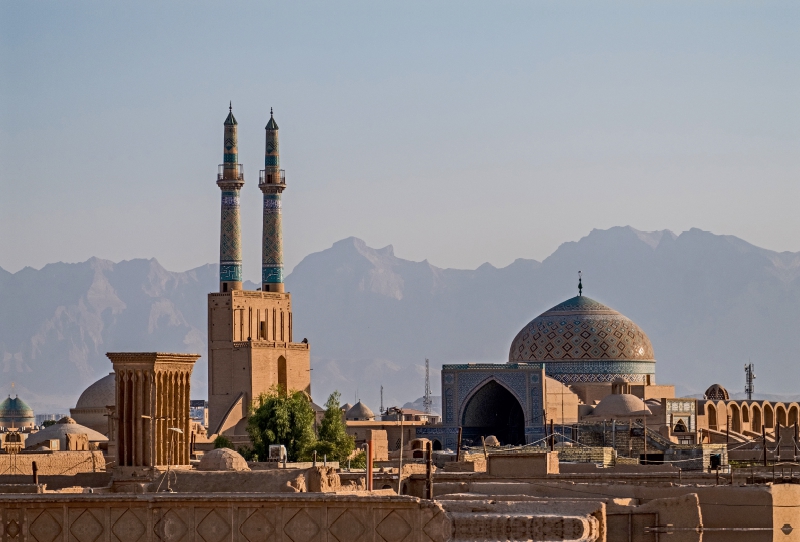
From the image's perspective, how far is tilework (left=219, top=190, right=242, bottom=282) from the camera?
151 feet

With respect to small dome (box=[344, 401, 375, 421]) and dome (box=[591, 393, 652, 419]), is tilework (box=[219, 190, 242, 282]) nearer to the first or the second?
small dome (box=[344, 401, 375, 421])

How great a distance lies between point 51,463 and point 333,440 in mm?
8924

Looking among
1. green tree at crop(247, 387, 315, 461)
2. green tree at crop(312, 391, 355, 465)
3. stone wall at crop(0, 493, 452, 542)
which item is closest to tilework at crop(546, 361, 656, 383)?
green tree at crop(312, 391, 355, 465)

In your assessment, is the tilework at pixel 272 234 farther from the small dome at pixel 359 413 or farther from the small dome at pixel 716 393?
the small dome at pixel 716 393

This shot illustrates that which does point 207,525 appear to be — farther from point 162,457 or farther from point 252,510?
point 162,457

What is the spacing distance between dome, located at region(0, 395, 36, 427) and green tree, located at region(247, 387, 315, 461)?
3693 centimetres

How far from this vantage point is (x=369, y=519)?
1101cm

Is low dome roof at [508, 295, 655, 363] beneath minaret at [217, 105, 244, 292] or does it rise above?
beneath

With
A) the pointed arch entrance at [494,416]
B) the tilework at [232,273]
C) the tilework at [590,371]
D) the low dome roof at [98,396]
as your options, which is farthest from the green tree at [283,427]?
the low dome roof at [98,396]

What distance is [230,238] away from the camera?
4603cm

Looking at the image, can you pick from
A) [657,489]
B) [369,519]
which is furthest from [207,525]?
[657,489]

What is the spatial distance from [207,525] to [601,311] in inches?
1373

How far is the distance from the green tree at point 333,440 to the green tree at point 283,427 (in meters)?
0.24

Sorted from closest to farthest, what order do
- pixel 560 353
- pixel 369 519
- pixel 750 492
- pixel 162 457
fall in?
pixel 369 519 → pixel 750 492 → pixel 162 457 → pixel 560 353
